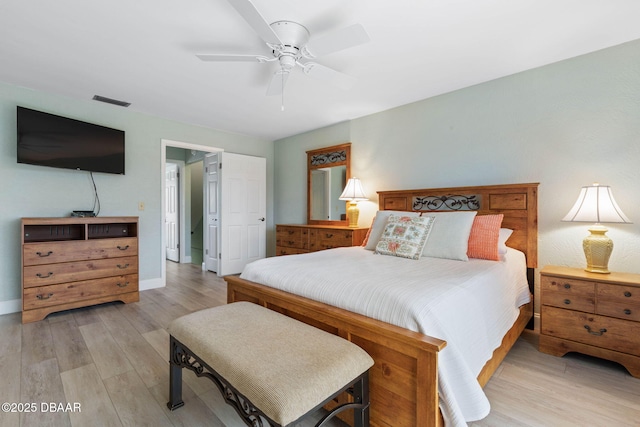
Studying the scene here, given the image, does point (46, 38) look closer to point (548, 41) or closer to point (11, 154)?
point (11, 154)

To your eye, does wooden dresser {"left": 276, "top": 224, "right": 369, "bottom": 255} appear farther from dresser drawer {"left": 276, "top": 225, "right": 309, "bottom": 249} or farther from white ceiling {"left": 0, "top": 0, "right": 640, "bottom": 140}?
white ceiling {"left": 0, "top": 0, "right": 640, "bottom": 140}

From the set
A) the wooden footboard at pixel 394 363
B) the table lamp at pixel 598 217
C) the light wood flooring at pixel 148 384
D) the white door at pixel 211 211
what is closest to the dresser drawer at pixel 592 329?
the light wood flooring at pixel 148 384

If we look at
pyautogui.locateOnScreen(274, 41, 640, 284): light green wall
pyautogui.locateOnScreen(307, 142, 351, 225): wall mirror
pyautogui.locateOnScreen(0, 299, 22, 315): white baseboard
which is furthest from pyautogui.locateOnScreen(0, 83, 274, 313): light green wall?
pyautogui.locateOnScreen(274, 41, 640, 284): light green wall

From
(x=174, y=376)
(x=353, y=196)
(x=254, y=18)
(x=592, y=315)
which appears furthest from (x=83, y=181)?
(x=592, y=315)

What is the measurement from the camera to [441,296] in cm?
136

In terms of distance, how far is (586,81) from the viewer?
2.39 metres

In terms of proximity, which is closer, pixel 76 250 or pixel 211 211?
pixel 76 250

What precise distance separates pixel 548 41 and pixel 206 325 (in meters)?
3.06

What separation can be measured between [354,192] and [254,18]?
2.48 meters

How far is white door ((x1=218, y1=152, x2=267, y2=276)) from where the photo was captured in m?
4.66

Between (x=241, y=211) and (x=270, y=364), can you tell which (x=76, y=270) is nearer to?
(x=241, y=211)

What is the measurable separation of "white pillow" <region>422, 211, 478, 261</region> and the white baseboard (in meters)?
4.13

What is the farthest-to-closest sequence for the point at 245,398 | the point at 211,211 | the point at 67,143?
the point at 211,211, the point at 67,143, the point at 245,398

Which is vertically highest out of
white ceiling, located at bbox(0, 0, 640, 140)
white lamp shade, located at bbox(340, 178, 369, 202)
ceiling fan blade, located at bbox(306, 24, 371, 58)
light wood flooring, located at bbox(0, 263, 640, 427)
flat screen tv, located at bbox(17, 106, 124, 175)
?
white ceiling, located at bbox(0, 0, 640, 140)
